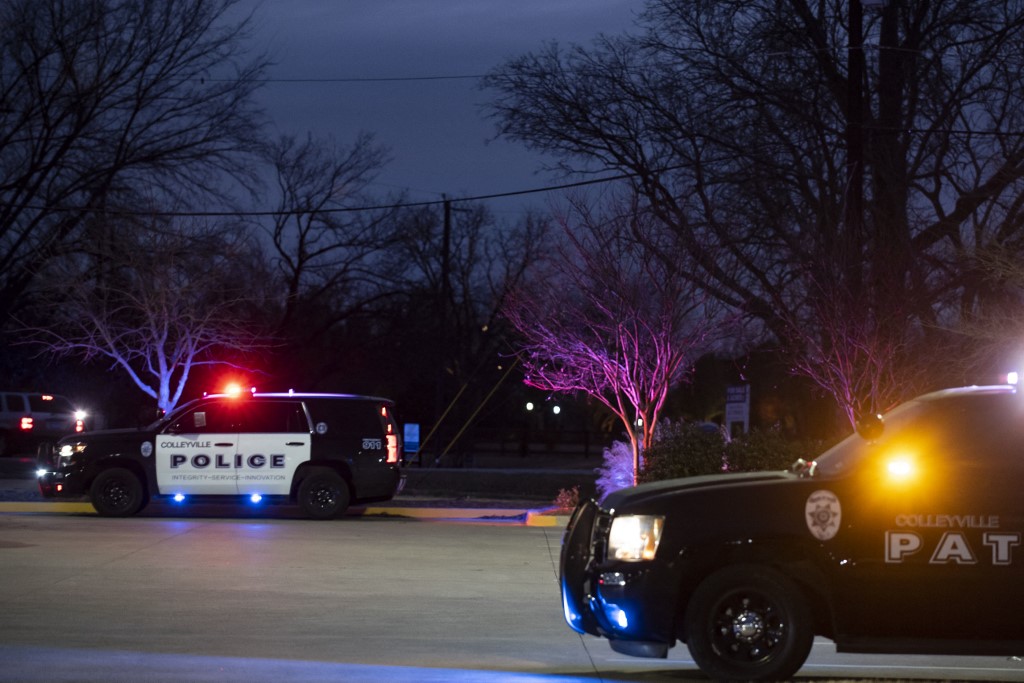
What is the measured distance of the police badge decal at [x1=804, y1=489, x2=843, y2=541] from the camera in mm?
7703

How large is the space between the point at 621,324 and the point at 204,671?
14503 millimetres

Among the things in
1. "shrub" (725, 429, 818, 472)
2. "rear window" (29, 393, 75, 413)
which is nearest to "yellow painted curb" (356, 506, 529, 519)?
"shrub" (725, 429, 818, 472)

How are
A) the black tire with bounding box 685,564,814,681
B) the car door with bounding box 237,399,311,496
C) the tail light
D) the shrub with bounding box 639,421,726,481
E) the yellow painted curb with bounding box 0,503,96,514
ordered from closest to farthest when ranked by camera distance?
the black tire with bounding box 685,564,814,681, the shrub with bounding box 639,421,726,481, the car door with bounding box 237,399,311,496, the tail light, the yellow painted curb with bounding box 0,503,96,514

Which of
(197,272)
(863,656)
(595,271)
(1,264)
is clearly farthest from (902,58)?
(1,264)

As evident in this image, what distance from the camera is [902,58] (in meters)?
26.3

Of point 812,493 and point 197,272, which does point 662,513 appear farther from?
point 197,272

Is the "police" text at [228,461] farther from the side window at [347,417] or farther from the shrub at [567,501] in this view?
the shrub at [567,501]

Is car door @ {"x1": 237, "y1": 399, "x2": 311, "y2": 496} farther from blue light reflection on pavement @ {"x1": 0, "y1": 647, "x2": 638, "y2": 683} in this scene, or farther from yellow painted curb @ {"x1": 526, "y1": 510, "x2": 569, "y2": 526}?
blue light reflection on pavement @ {"x1": 0, "y1": 647, "x2": 638, "y2": 683}

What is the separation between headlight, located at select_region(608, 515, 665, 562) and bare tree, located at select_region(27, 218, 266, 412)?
2117cm

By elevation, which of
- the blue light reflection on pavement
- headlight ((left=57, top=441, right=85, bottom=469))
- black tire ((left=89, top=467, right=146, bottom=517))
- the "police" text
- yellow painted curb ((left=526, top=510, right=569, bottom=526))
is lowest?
the blue light reflection on pavement

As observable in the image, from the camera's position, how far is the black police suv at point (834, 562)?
7.65 m

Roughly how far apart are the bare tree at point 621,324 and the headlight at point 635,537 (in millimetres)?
13744

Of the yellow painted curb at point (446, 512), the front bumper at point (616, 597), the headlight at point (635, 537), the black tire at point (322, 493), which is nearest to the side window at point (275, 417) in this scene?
the black tire at point (322, 493)

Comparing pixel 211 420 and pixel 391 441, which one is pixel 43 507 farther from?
pixel 391 441
